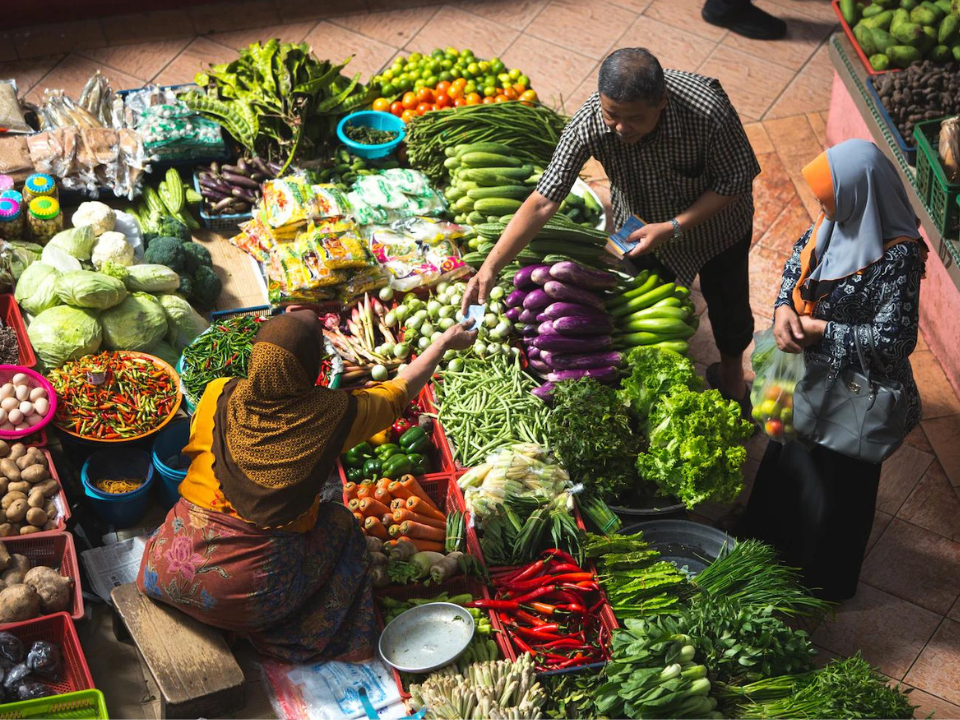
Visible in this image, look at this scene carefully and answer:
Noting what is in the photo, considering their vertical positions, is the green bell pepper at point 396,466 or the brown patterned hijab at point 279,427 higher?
the brown patterned hijab at point 279,427

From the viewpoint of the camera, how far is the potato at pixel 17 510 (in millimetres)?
4258

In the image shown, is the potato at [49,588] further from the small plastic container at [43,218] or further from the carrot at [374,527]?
the small plastic container at [43,218]

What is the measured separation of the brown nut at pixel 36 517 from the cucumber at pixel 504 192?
273 cm

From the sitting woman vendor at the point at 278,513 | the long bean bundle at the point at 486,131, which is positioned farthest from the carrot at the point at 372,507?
the long bean bundle at the point at 486,131

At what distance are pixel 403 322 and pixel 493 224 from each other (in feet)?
2.30

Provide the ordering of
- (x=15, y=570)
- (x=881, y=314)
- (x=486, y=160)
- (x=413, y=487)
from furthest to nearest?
(x=486, y=160) → (x=413, y=487) → (x=15, y=570) → (x=881, y=314)

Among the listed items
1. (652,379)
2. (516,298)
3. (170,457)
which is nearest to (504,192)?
(516,298)

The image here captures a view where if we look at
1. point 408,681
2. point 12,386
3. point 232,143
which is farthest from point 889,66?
point 12,386

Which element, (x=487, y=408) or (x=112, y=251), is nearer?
(x=487, y=408)

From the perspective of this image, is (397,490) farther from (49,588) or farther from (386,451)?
(49,588)

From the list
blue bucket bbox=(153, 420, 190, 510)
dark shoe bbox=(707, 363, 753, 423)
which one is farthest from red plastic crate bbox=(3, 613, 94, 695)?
dark shoe bbox=(707, 363, 753, 423)

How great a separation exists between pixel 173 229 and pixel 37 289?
0.88 metres

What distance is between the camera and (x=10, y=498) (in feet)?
14.2

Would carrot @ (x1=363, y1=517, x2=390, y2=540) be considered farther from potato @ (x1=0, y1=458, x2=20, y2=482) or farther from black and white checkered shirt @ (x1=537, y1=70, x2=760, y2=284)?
black and white checkered shirt @ (x1=537, y1=70, x2=760, y2=284)
